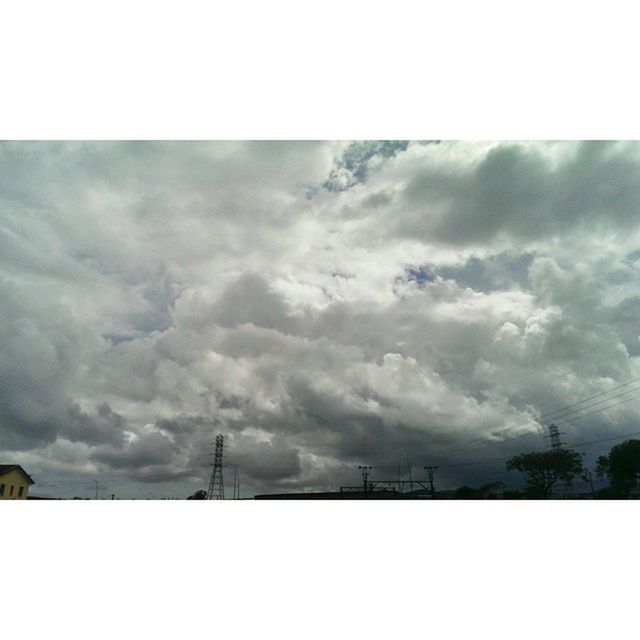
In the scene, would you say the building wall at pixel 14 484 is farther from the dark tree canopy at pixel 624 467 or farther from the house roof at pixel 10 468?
the dark tree canopy at pixel 624 467

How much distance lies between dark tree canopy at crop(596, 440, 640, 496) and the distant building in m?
66.1

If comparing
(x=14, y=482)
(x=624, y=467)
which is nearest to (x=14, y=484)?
(x=14, y=482)

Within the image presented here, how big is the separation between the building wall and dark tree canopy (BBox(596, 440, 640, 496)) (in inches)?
2601

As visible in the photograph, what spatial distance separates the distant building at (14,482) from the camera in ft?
164

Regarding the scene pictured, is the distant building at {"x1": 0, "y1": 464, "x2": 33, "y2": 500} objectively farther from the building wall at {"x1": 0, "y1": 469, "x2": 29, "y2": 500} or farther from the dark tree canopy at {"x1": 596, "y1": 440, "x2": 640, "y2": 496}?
the dark tree canopy at {"x1": 596, "y1": 440, "x2": 640, "y2": 496}

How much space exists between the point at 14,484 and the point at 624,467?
2688 inches

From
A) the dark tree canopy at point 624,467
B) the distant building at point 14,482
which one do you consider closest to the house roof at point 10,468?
the distant building at point 14,482

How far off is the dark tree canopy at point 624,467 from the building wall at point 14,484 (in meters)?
66.1

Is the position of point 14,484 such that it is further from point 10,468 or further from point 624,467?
point 624,467

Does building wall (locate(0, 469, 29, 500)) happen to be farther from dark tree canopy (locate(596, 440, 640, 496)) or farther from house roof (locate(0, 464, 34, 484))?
dark tree canopy (locate(596, 440, 640, 496))

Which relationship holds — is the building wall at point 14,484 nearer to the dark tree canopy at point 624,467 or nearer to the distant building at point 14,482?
the distant building at point 14,482

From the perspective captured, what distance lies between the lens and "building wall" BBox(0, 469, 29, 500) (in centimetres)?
5009

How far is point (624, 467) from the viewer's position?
171ft

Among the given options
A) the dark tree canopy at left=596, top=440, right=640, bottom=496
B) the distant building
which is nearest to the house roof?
the distant building
